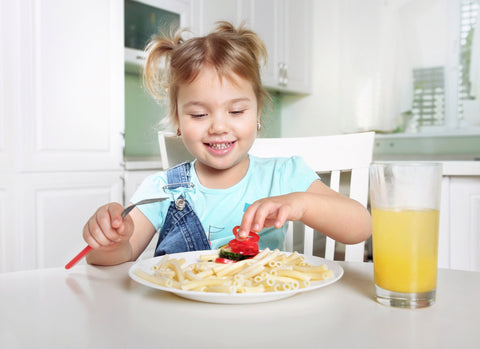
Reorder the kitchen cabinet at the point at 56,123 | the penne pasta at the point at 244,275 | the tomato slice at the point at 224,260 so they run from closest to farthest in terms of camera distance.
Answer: the penne pasta at the point at 244,275
the tomato slice at the point at 224,260
the kitchen cabinet at the point at 56,123

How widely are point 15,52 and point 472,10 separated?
292cm

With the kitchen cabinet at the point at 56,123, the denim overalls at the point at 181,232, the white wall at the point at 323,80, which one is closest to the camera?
the denim overalls at the point at 181,232

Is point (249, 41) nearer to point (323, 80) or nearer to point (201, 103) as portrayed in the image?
point (201, 103)

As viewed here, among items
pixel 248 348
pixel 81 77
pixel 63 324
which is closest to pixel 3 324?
pixel 63 324

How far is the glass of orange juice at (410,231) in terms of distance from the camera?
0.49 metres

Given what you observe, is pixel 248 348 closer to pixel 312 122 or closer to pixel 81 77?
pixel 81 77

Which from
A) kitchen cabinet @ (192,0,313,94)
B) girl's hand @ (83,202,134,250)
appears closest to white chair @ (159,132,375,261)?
girl's hand @ (83,202,134,250)

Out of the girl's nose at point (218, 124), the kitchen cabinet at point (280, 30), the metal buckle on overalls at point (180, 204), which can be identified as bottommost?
the metal buckle on overalls at point (180, 204)

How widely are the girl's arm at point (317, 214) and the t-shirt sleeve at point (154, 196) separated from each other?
15.6 inches

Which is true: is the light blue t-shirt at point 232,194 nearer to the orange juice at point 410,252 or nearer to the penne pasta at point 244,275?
the penne pasta at point 244,275

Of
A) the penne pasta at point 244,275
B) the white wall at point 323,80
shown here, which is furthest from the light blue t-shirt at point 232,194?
the white wall at point 323,80

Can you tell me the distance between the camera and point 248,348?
1.23ft

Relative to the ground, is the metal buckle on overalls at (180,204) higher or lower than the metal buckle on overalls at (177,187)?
lower

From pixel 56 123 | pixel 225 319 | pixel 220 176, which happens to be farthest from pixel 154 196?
pixel 56 123
